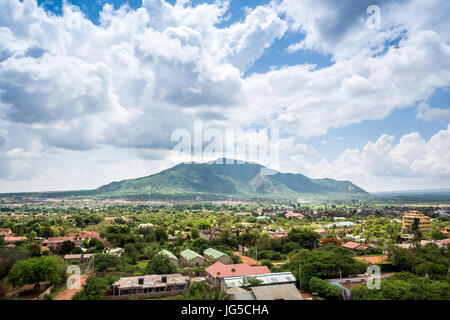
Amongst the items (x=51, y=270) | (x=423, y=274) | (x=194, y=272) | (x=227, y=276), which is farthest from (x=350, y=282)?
(x=51, y=270)

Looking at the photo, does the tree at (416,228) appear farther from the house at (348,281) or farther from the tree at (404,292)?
the tree at (404,292)

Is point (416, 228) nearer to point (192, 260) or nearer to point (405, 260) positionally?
point (405, 260)

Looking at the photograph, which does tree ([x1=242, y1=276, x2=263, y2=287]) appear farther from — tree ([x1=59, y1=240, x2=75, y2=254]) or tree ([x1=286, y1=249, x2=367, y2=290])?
tree ([x1=59, y1=240, x2=75, y2=254])

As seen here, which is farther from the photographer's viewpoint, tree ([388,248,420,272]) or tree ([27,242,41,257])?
tree ([27,242,41,257])

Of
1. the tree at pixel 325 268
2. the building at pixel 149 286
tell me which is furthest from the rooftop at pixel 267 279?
the building at pixel 149 286

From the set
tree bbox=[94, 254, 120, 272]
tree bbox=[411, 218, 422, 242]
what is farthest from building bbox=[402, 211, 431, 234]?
tree bbox=[94, 254, 120, 272]
